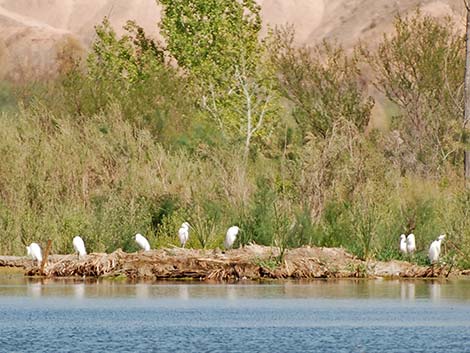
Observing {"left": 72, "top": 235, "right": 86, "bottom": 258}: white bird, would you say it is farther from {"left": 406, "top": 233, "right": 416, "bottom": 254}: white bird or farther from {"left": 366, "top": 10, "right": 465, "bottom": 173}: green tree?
{"left": 366, "top": 10, "right": 465, "bottom": 173}: green tree

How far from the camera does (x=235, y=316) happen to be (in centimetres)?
2658

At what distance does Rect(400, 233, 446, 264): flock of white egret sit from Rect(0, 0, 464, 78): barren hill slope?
241 feet

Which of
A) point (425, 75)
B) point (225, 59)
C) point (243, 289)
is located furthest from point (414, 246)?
point (225, 59)

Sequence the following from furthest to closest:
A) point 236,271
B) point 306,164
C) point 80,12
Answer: point 80,12 < point 306,164 < point 236,271

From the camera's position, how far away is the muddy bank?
34.0 metres

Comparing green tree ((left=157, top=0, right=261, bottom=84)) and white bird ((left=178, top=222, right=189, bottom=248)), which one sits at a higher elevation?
green tree ((left=157, top=0, right=261, bottom=84))

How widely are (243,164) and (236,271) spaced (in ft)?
21.7

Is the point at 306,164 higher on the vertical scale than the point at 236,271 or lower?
higher

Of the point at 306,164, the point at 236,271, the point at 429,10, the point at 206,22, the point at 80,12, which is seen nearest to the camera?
the point at 236,271

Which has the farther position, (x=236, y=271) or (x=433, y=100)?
(x=433, y=100)

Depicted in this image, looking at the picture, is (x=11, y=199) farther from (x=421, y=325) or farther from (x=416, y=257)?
(x=421, y=325)

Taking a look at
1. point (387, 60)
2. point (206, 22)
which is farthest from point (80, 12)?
point (387, 60)

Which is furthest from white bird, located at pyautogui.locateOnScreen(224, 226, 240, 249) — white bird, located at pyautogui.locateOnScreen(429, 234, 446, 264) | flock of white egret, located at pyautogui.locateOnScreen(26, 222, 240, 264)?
white bird, located at pyautogui.locateOnScreen(429, 234, 446, 264)

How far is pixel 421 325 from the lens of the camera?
25250 millimetres
